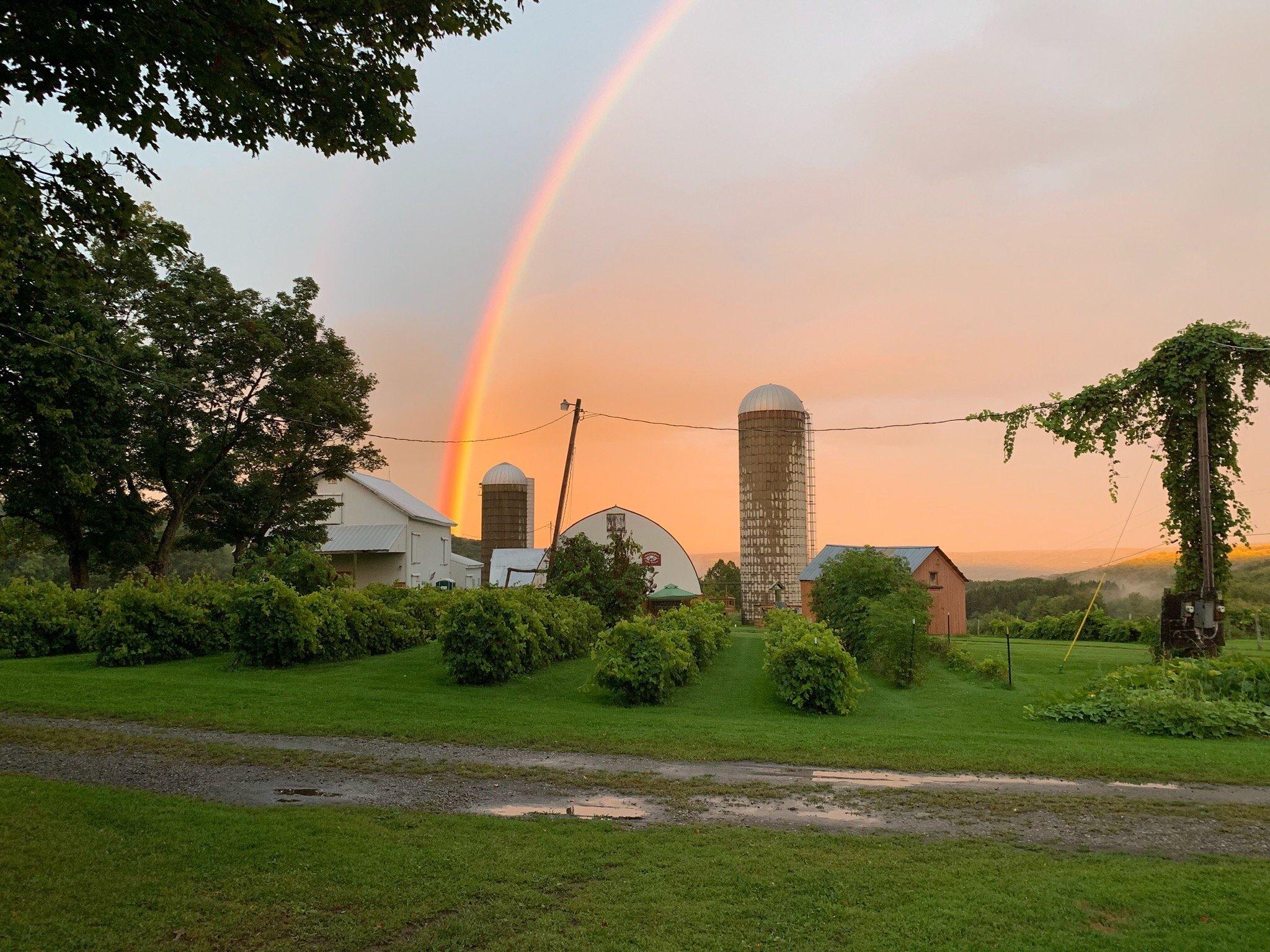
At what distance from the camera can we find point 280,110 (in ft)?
27.6

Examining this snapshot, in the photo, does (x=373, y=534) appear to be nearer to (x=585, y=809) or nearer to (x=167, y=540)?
(x=167, y=540)

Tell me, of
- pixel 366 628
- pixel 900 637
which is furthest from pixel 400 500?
pixel 900 637

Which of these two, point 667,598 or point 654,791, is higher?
point 667,598

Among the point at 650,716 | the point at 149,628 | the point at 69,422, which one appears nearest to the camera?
the point at 650,716

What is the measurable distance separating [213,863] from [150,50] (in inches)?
252

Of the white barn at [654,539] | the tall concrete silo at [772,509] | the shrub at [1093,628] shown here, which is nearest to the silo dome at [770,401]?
the tall concrete silo at [772,509]

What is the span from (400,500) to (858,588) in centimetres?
3082

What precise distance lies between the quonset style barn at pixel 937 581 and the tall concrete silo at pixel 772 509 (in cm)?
212

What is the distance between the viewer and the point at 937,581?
38.1 m

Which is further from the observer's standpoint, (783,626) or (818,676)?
(783,626)

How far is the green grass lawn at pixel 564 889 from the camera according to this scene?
515 centimetres

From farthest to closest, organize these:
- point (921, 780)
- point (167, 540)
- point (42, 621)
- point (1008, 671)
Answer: point (167, 540), point (42, 621), point (1008, 671), point (921, 780)

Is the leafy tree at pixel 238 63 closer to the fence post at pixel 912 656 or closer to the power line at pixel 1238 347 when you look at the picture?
the fence post at pixel 912 656

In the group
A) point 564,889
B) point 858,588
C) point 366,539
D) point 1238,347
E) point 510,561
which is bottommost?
point 564,889
